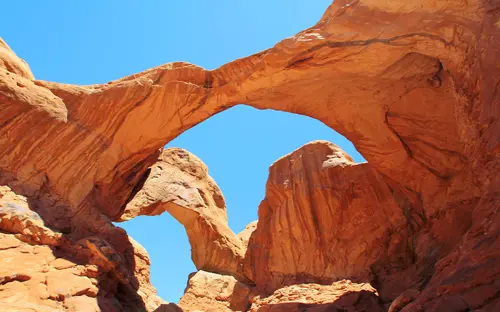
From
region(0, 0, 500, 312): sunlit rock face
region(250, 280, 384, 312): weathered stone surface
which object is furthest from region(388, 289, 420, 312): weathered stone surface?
region(250, 280, 384, 312): weathered stone surface

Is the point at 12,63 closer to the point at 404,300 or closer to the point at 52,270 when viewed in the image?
the point at 52,270

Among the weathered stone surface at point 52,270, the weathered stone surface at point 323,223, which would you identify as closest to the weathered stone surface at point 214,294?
the weathered stone surface at point 323,223

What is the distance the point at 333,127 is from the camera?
1370 cm

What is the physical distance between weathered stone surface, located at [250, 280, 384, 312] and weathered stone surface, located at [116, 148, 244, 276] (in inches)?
224

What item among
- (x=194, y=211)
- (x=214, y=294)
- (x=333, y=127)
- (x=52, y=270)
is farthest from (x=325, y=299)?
(x=194, y=211)

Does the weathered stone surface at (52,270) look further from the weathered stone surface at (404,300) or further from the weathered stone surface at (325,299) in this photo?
the weathered stone surface at (404,300)

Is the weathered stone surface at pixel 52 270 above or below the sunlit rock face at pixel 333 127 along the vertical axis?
below

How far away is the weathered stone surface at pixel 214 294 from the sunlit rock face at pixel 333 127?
2.72m

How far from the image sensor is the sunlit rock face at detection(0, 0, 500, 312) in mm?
9938

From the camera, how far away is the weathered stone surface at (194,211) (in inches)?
768

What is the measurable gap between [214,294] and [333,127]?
27.5 ft

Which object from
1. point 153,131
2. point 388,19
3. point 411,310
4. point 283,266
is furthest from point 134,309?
point 388,19

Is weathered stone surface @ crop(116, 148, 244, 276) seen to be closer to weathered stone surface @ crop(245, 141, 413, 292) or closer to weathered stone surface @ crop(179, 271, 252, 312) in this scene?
weathered stone surface @ crop(179, 271, 252, 312)

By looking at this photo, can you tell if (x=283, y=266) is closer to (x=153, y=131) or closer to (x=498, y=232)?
(x=153, y=131)
